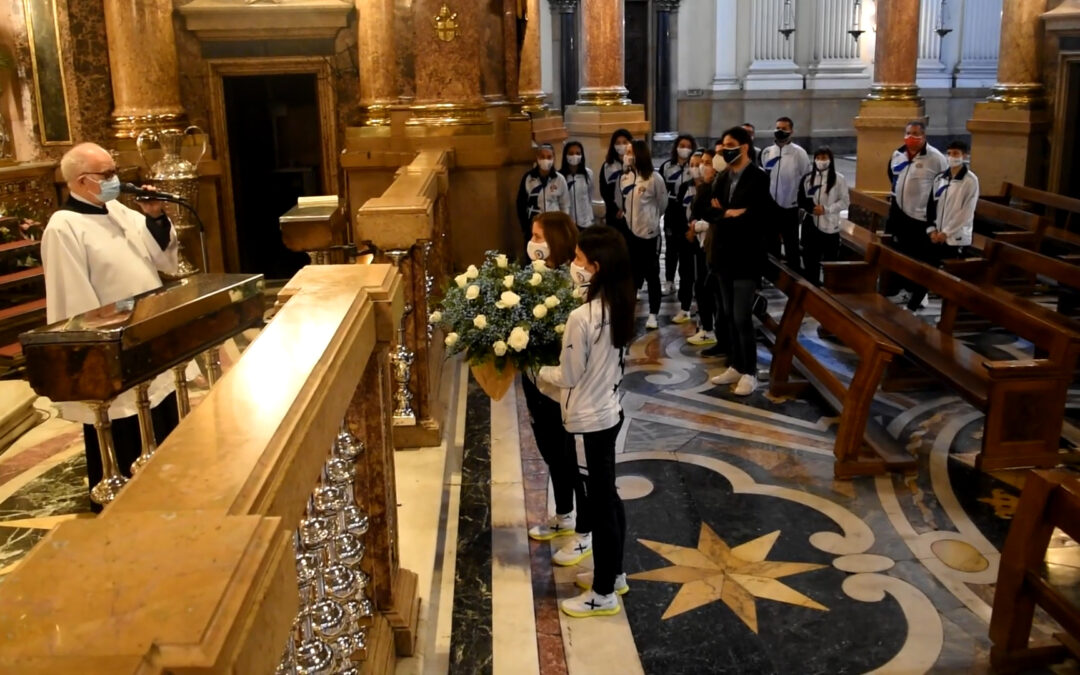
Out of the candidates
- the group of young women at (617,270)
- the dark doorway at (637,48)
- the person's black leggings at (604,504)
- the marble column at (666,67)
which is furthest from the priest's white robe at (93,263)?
the marble column at (666,67)

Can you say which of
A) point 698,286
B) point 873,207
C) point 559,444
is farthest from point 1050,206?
point 559,444

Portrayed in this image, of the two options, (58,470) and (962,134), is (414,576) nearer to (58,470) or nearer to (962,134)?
(58,470)

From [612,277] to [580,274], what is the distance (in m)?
0.33

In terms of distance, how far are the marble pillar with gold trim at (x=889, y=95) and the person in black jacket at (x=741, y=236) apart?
820 centimetres

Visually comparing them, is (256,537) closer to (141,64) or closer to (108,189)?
(108,189)

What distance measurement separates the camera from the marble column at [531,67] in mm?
15492

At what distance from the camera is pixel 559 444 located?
4.86 metres

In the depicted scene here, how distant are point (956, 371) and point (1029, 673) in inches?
112

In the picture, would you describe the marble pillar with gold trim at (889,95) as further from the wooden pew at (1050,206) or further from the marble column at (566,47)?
the marble column at (566,47)

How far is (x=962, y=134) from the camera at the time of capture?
79.6 ft

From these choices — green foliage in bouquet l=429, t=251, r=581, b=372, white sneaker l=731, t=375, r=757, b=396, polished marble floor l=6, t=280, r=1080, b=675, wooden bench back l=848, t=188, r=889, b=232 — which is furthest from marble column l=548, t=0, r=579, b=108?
green foliage in bouquet l=429, t=251, r=581, b=372

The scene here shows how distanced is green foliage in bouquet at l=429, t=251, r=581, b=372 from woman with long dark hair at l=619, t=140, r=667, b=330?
4.49 meters

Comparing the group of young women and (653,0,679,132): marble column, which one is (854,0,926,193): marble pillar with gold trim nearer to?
the group of young women

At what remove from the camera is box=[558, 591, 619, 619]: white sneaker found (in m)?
4.39
